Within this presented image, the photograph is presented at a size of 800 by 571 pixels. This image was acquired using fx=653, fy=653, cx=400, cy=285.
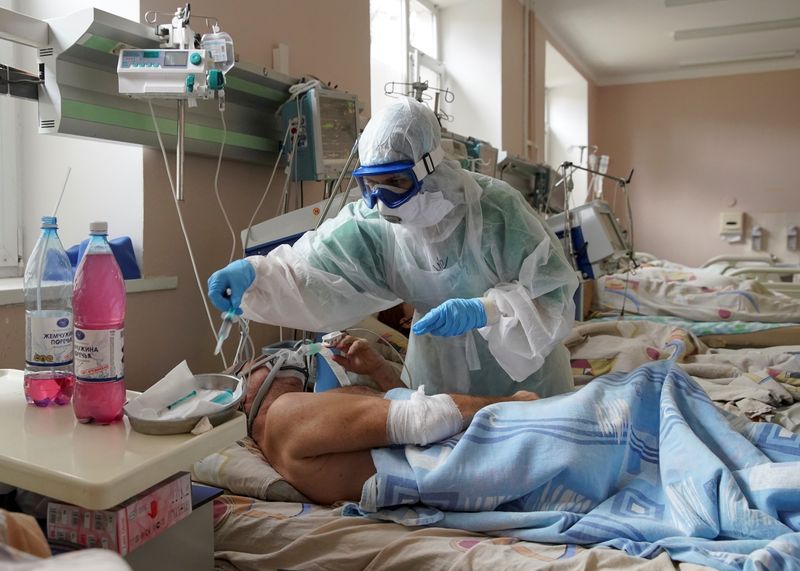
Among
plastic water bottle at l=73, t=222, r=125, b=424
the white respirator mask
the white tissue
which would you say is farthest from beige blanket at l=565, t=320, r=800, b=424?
plastic water bottle at l=73, t=222, r=125, b=424

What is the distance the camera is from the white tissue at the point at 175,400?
3.01 ft

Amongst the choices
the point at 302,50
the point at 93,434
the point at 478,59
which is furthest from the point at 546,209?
the point at 93,434

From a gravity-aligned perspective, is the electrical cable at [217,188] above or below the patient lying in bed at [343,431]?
above

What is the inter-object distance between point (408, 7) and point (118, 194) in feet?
8.20

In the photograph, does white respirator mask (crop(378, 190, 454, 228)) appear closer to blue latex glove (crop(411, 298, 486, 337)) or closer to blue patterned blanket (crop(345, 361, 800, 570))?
blue latex glove (crop(411, 298, 486, 337))

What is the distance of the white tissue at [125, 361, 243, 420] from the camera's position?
0.92 m

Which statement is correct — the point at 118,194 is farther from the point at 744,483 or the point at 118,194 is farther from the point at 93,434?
the point at 744,483

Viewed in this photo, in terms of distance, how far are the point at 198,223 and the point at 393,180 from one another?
0.73 m

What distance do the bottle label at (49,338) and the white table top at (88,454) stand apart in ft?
0.26

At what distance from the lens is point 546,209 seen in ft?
12.1

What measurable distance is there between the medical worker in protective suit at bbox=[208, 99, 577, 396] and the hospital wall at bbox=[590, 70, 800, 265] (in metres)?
5.55

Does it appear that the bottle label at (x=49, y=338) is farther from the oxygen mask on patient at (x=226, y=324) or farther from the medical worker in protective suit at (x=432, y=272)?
the medical worker in protective suit at (x=432, y=272)

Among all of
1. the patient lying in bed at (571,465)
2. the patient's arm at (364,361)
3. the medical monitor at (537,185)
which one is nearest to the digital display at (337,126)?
the patient's arm at (364,361)

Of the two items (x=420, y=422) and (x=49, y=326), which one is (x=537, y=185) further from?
(x=49, y=326)
